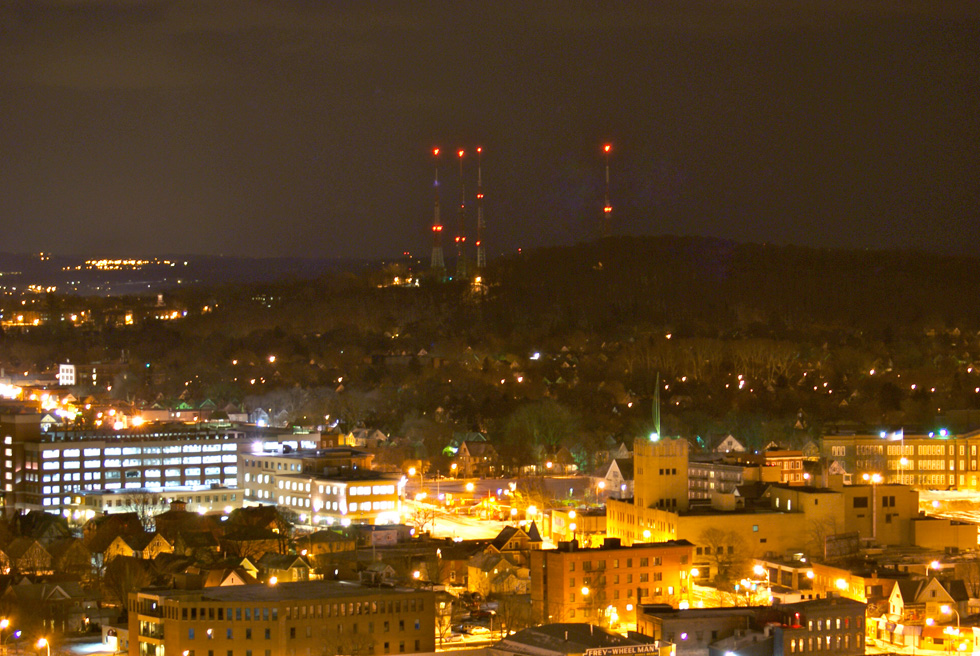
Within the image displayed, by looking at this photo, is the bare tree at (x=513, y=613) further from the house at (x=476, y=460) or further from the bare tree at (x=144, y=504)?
the house at (x=476, y=460)

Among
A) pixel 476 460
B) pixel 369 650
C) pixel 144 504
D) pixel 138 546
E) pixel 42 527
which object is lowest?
pixel 369 650

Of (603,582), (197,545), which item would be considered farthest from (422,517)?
(603,582)

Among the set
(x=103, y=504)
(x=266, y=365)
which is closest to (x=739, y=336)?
(x=266, y=365)

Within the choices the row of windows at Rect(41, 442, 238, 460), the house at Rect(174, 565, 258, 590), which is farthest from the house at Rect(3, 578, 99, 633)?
the row of windows at Rect(41, 442, 238, 460)

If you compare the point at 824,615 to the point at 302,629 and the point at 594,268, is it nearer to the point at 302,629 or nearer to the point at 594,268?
the point at 302,629

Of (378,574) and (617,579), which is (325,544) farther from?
(617,579)

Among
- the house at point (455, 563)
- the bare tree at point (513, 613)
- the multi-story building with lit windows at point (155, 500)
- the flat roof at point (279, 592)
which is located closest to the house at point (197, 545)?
the house at point (455, 563)
